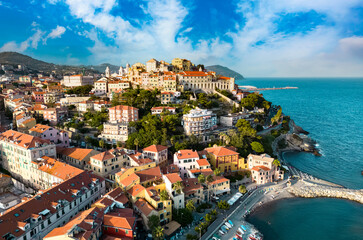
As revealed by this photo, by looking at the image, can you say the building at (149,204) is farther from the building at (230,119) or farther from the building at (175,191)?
the building at (230,119)

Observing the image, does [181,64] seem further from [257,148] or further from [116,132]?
[257,148]

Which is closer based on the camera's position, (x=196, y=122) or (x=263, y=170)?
(x=263, y=170)

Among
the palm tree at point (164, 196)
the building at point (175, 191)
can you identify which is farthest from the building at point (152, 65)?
the palm tree at point (164, 196)

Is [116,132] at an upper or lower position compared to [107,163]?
upper

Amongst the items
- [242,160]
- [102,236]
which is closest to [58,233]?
[102,236]

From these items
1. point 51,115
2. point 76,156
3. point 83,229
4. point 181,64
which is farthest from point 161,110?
point 181,64

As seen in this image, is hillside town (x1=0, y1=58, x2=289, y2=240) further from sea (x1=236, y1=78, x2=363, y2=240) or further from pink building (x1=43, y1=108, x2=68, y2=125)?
sea (x1=236, y1=78, x2=363, y2=240)

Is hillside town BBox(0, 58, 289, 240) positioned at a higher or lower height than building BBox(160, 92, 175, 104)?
lower

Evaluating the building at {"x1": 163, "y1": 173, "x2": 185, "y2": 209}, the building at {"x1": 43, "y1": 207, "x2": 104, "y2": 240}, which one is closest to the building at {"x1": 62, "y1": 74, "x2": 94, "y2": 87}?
the building at {"x1": 163, "y1": 173, "x2": 185, "y2": 209}
